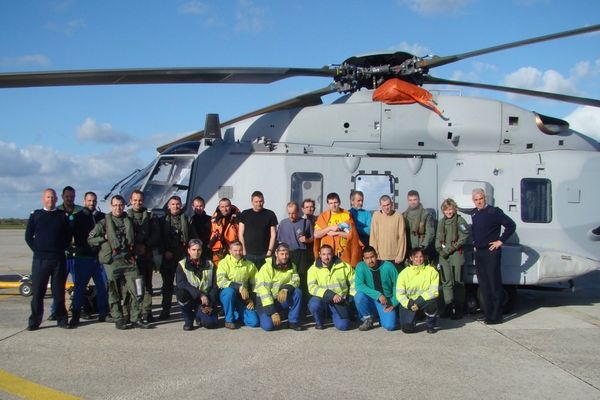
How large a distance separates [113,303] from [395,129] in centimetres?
490

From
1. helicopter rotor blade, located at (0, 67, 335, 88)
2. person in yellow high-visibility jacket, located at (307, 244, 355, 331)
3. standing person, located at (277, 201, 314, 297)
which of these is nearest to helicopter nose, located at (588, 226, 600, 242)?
person in yellow high-visibility jacket, located at (307, 244, 355, 331)

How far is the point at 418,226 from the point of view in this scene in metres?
7.43

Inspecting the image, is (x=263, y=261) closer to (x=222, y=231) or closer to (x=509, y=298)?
(x=222, y=231)

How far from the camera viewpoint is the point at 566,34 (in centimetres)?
714

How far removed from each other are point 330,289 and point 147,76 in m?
3.61

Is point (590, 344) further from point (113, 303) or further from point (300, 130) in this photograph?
point (113, 303)

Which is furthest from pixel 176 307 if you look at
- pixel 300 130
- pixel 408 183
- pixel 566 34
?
pixel 566 34

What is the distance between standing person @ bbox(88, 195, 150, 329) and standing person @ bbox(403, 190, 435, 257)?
144 inches

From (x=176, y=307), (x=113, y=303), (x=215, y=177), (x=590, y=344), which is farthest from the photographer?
(x=215, y=177)

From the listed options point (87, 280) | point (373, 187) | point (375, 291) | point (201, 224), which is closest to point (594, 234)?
point (373, 187)

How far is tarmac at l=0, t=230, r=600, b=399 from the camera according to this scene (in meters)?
4.38

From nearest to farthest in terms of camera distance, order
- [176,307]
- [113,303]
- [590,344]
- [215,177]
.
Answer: [590,344] → [113,303] → [176,307] → [215,177]

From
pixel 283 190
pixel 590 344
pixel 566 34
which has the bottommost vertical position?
pixel 590 344

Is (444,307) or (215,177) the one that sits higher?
(215,177)
